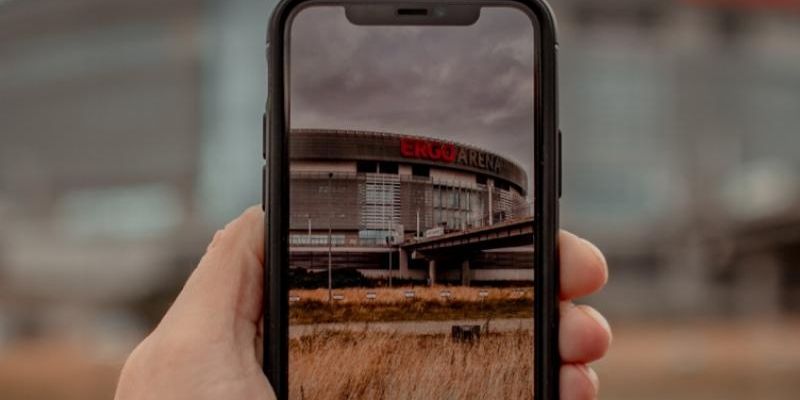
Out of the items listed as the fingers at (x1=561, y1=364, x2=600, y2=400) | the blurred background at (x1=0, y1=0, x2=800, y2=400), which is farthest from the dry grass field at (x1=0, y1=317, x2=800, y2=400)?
the fingers at (x1=561, y1=364, x2=600, y2=400)

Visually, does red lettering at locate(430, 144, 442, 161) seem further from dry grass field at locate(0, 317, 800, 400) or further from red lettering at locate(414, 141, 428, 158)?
dry grass field at locate(0, 317, 800, 400)

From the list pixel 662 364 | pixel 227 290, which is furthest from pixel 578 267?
pixel 662 364

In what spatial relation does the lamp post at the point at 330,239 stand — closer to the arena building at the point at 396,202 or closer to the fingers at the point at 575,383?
the arena building at the point at 396,202

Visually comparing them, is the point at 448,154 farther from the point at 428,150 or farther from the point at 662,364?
the point at 662,364

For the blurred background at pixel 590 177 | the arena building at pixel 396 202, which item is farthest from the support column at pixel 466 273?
the blurred background at pixel 590 177

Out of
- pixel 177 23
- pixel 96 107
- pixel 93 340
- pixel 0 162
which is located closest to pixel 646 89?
pixel 177 23

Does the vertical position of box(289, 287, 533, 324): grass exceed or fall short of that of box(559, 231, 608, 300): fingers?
it falls short

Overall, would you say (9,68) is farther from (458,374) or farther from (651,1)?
(458,374)
